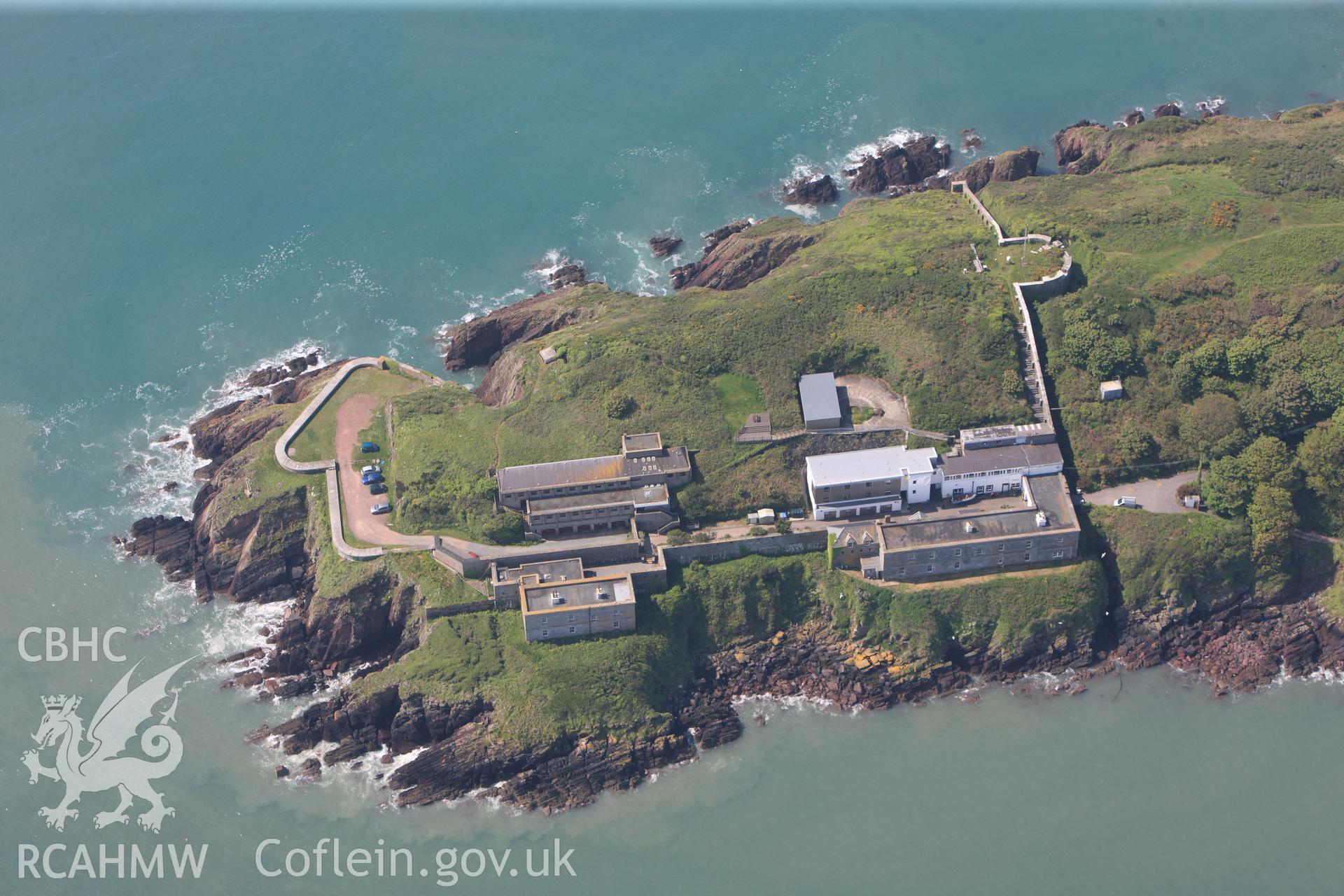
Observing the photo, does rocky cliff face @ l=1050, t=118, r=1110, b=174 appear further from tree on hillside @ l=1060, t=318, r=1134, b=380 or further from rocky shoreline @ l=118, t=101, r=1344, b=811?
rocky shoreline @ l=118, t=101, r=1344, b=811

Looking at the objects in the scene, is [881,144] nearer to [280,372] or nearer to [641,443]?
[641,443]

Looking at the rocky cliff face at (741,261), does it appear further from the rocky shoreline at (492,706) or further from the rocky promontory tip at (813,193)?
the rocky shoreline at (492,706)

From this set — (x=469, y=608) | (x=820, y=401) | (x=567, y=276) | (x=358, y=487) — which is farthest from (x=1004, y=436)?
(x=358, y=487)

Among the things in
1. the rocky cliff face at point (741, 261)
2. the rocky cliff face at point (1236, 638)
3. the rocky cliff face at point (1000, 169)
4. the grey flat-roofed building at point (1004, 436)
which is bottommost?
the rocky cliff face at point (1236, 638)

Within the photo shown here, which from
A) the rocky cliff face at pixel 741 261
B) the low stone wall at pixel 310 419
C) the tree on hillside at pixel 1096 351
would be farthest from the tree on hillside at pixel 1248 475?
the low stone wall at pixel 310 419

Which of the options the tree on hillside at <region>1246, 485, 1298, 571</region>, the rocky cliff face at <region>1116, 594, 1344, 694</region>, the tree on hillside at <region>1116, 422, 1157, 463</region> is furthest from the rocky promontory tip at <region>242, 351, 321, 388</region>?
the tree on hillside at <region>1246, 485, 1298, 571</region>

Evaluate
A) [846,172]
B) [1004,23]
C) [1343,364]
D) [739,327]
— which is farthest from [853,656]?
[1004,23]

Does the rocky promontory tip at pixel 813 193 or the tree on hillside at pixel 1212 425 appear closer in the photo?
the tree on hillside at pixel 1212 425
